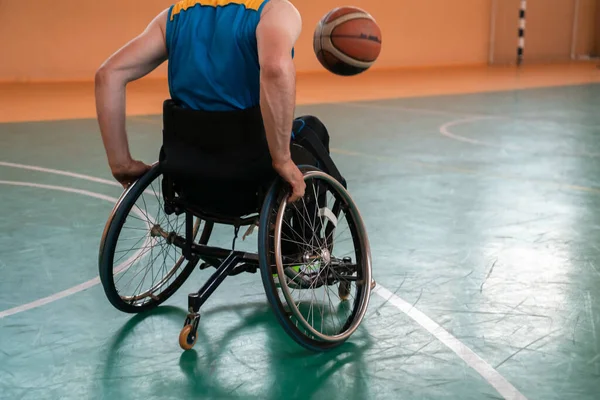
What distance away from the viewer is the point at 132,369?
266 centimetres

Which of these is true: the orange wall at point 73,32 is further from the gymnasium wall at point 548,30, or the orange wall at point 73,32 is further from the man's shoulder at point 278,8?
the man's shoulder at point 278,8

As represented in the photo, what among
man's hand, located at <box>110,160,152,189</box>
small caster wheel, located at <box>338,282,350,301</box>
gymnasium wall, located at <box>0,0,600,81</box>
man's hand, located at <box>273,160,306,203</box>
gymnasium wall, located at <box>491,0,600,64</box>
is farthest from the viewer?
gymnasium wall, located at <box>491,0,600,64</box>

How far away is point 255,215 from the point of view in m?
2.91

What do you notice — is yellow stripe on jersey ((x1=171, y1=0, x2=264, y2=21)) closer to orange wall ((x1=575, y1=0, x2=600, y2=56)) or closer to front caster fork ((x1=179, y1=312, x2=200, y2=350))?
front caster fork ((x1=179, y1=312, x2=200, y2=350))

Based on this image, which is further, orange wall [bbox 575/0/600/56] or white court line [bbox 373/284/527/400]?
orange wall [bbox 575/0/600/56]

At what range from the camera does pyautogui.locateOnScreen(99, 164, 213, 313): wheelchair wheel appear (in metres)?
2.84

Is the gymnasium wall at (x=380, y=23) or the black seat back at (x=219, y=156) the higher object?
the black seat back at (x=219, y=156)

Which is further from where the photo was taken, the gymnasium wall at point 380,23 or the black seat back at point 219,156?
the gymnasium wall at point 380,23

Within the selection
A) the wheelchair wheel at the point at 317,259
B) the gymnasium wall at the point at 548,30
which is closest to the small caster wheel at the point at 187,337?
the wheelchair wheel at the point at 317,259

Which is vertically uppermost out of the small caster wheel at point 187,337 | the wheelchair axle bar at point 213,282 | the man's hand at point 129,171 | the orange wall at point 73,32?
the man's hand at point 129,171

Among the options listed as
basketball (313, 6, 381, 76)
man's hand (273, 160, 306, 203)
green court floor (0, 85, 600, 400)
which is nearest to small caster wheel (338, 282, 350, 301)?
green court floor (0, 85, 600, 400)

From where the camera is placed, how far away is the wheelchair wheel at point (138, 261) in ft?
9.31

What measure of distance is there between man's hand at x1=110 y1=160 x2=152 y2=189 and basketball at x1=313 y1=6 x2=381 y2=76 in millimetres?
954

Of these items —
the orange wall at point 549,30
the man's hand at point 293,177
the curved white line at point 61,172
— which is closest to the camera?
the man's hand at point 293,177
